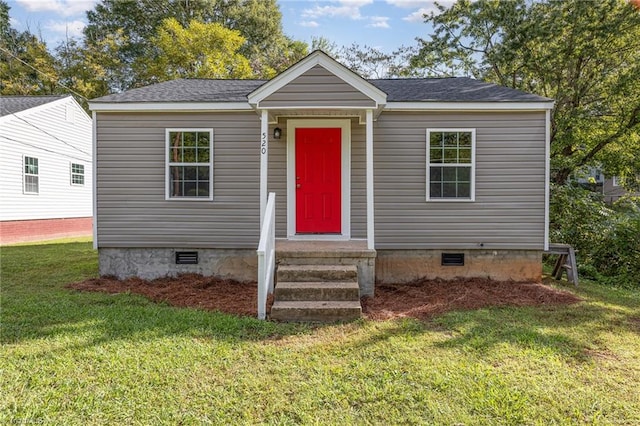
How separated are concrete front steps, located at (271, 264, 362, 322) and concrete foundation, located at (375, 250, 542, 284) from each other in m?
1.65

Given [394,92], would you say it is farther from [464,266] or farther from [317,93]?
[464,266]

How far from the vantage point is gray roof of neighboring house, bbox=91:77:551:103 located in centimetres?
639

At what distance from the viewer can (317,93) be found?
17.9 feet

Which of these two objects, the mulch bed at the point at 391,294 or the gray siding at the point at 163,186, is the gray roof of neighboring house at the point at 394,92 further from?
the mulch bed at the point at 391,294

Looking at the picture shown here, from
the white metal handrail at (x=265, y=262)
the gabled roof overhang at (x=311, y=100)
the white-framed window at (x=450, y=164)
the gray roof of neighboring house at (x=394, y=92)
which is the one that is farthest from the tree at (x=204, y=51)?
the white metal handrail at (x=265, y=262)

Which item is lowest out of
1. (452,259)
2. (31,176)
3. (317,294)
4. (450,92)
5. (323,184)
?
(317,294)

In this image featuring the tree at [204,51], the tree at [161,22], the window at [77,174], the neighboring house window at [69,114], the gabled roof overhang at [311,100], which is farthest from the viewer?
the tree at [161,22]

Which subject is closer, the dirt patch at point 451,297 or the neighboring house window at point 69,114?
the dirt patch at point 451,297

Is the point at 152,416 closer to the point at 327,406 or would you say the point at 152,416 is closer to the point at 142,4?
the point at 327,406

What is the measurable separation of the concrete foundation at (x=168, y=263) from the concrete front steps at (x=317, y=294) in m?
1.67

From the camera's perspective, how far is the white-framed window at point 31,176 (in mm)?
12133

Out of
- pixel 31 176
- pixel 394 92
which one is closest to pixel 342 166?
pixel 394 92

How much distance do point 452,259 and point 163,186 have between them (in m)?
5.39

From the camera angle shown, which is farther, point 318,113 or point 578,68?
point 578,68
